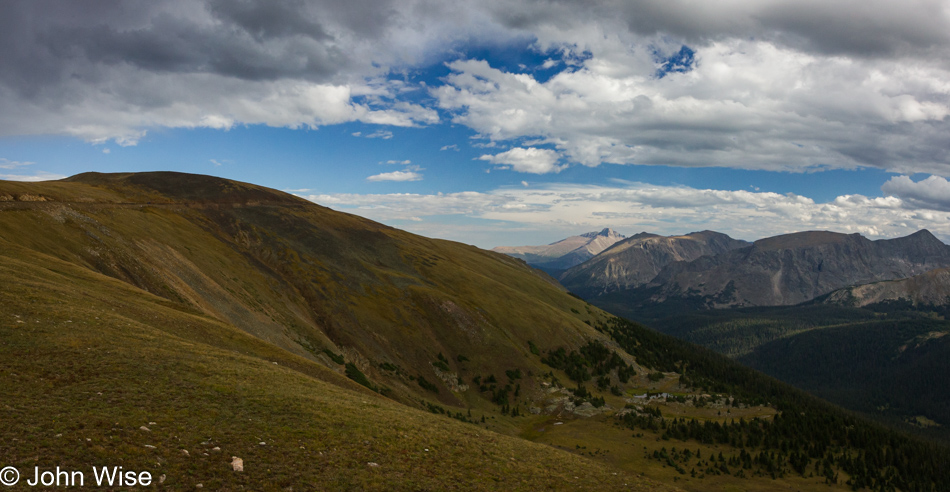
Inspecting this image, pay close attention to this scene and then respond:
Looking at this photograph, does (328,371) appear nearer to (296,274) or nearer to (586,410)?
(296,274)

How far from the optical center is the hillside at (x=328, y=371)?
22969 millimetres

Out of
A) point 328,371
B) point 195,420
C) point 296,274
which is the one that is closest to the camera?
point 195,420

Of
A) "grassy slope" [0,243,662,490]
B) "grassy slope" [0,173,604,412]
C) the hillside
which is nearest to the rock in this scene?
the hillside

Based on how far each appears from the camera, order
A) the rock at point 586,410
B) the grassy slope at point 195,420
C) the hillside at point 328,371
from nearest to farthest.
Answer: the grassy slope at point 195,420
the hillside at point 328,371
the rock at point 586,410

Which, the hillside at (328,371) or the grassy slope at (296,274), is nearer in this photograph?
the hillside at (328,371)

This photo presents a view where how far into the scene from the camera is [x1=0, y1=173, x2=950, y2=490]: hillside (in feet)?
75.4

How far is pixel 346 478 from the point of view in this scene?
21984 mm

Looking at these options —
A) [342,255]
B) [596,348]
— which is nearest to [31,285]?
[342,255]

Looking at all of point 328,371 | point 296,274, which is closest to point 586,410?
point 328,371

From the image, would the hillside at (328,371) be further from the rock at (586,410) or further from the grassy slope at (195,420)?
the rock at (586,410)

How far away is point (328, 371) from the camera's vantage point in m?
48.7

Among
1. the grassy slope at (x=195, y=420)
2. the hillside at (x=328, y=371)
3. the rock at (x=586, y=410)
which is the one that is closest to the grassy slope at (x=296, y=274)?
the hillside at (x=328, y=371)

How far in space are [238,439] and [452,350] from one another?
78301 millimetres

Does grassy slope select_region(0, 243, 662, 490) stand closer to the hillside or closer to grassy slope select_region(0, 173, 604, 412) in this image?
the hillside
